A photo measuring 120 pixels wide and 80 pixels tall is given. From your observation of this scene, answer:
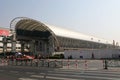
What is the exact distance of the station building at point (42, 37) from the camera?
91312 millimetres

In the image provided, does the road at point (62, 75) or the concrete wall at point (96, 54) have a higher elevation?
the concrete wall at point (96, 54)

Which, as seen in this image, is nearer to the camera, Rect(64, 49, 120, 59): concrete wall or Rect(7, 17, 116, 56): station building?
Rect(64, 49, 120, 59): concrete wall

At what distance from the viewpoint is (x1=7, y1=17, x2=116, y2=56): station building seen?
9131 cm

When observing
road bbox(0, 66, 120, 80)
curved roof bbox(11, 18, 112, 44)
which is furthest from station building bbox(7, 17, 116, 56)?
road bbox(0, 66, 120, 80)

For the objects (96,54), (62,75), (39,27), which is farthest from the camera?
(39,27)

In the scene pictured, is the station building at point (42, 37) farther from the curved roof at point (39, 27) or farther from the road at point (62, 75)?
the road at point (62, 75)

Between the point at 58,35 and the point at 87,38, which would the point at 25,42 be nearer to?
the point at 58,35

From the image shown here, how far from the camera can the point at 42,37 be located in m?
98.4

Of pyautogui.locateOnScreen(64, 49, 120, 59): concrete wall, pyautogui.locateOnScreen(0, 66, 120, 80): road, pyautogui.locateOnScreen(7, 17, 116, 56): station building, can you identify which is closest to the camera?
pyautogui.locateOnScreen(0, 66, 120, 80): road

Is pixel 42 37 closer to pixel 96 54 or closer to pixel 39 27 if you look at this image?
pixel 39 27

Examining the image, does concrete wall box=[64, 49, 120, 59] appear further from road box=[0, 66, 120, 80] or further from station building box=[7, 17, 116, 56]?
road box=[0, 66, 120, 80]

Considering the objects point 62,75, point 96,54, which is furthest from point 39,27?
point 62,75

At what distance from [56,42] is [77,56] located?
25.9 meters

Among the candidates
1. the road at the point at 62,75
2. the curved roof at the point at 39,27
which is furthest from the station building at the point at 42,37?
the road at the point at 62,75
